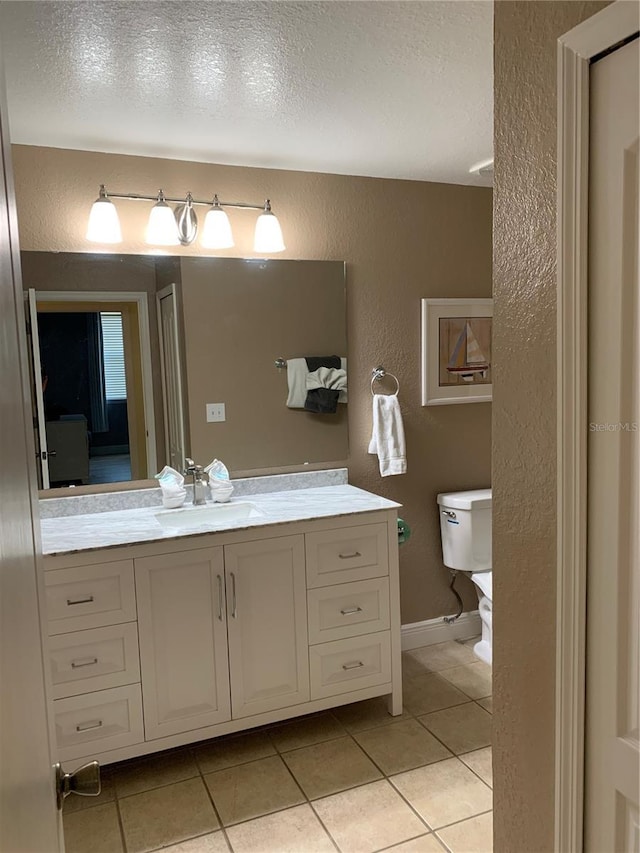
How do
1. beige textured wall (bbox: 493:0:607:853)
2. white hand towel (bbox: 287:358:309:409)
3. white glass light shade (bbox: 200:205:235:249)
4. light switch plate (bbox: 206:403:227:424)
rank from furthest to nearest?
1. white hand towel (bbox: 287:358:309:409)
2. light switch plate (bbox: 206:403:227:424)
3. white glass light shade (bbox: 200:205:235:249)
4. beige textured wall (bbox: 493:0:607:853)

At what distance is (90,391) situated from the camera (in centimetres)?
262

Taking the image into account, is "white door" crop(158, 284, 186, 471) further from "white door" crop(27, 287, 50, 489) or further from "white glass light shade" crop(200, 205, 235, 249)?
"white door" crop(27, 287, 50, 489)

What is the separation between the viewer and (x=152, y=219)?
2631 mm

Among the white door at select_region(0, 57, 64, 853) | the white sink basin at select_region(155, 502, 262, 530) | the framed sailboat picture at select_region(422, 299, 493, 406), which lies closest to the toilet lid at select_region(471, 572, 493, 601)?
the framed sailboat picture at select_region(422, 299, 493, 406)

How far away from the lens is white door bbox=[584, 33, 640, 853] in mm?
955

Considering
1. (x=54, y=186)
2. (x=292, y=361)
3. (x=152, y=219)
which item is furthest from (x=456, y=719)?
(x=54, y=186)

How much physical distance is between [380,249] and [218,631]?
73.1 inches

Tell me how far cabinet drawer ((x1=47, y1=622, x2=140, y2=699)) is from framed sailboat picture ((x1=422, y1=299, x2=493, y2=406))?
1777mm

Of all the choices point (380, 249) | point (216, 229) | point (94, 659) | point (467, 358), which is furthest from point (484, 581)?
point (216, 229)

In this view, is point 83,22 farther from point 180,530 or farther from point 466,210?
point 466,210

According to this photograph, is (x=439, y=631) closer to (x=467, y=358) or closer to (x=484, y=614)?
(x=484, y=614)

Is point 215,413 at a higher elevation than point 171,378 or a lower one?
lower

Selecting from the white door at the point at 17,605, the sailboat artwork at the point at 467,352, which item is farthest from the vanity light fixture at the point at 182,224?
the white door at the point at 17,605

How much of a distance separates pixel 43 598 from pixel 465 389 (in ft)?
8.76
